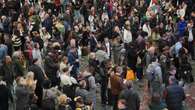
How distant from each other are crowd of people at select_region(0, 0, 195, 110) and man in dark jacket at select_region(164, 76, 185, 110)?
0.03m

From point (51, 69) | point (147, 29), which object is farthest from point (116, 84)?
point (147, 29)

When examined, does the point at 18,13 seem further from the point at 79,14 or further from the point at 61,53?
the point at 61,53

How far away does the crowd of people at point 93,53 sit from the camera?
17.0 meters

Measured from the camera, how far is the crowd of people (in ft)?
55.7

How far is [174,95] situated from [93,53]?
3.91 meters

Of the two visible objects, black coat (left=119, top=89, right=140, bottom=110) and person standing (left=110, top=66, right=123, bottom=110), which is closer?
black coat (left=119, top=89, right=140, bottom=110)

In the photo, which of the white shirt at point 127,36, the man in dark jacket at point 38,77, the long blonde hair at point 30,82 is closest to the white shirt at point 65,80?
the man in dark jacket at point 38,77

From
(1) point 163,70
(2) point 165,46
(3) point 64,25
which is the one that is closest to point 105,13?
(3) point 64,25

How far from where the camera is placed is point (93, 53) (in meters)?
20.0

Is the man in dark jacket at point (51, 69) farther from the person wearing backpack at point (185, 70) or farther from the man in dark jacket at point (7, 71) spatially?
the person wearing backpack at point (185, 70)

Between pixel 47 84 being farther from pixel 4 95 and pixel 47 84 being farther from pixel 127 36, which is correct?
pixel 127 36

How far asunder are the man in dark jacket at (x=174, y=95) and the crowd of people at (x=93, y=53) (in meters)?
0.03

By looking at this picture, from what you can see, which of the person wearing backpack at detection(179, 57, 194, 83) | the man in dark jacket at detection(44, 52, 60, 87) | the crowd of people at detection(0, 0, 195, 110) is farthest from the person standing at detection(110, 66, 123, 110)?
the person wearing backpack at detection(179, 57, 194, 83)

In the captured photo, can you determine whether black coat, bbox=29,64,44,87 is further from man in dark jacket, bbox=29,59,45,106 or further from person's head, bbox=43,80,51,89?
person's head, bbox=43,80,51,89
